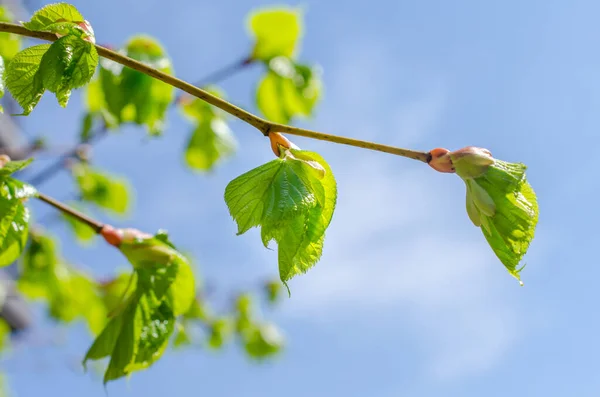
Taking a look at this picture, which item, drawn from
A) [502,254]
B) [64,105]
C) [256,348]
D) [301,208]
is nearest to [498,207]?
[502,254]

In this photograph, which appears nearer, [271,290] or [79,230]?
[79,230]

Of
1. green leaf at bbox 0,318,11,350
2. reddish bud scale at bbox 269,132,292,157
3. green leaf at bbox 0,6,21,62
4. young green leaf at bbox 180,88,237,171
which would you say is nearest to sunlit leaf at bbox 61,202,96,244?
young green leaf at bbox 180,88,237,171

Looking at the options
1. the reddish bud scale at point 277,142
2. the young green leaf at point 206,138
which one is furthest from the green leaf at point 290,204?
the young green leaf at point 206,138

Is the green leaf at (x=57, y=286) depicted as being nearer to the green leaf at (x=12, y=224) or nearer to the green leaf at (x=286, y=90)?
the green leaf at (x=286, y=90)

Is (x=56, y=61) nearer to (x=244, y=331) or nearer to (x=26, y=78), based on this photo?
(x=26, y=78)

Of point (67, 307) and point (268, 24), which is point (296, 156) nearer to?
point (268, 24)

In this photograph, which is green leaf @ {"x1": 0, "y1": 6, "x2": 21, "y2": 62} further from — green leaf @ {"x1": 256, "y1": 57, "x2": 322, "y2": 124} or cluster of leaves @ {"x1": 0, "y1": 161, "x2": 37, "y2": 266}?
green leaf @ {"x1": 256, "y1": 57, "x2": 322, "y2": 124}

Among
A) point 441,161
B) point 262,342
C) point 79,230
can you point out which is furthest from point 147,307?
point 262,342
